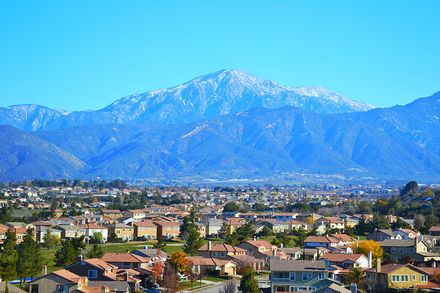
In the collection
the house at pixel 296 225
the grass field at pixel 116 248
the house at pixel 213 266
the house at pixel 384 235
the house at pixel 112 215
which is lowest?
the grass field at pixel 116 248

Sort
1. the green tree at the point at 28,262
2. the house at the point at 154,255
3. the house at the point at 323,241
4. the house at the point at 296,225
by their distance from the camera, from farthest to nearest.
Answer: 1. the house at the point at 296,225
2. the house at the point at 323,241
3. the house at the point at 154,255
4. the green tree at the point at 28,262

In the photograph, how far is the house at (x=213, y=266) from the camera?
52.9 m

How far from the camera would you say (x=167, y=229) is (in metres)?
84.2

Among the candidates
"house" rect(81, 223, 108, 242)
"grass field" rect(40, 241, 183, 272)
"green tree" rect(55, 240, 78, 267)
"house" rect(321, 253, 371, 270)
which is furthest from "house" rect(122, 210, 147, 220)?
"house" rect(321, 253, 371, 270)

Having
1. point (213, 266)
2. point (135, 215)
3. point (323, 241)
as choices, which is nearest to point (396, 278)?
point (213, 266)

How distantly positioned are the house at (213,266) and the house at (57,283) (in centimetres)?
1237

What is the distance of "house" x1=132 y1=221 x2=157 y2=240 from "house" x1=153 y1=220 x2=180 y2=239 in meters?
0.47

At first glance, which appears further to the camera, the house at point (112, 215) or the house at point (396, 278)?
the house at point (112, 215)

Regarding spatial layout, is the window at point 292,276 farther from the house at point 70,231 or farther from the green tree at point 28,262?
the house at point 70,231

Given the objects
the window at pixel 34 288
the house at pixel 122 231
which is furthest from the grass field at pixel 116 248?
the window at pixel 34 288

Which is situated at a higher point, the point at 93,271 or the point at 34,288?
the point at 93,271

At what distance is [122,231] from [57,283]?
1624 inches

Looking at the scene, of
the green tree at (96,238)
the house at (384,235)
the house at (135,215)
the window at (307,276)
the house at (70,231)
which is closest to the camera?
the window at (307,276)

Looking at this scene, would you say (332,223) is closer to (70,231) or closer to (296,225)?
(296,225)
